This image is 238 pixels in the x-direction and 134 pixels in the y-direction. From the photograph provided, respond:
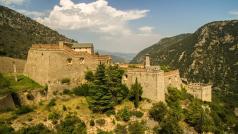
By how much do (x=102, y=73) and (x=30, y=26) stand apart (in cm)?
8750

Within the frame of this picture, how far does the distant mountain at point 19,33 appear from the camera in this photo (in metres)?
93.1

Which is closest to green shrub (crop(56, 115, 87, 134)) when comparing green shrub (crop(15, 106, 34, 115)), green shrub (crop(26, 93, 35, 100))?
green shrub (crop(15, 106, 34, 115))

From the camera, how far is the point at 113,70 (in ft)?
158

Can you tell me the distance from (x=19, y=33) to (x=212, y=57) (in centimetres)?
10722

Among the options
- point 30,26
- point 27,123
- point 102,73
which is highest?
point 30,26

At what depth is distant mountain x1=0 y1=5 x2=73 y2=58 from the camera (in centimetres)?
9312

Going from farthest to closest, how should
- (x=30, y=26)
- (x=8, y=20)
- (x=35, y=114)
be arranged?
(x=30, y=26)
(x=8, y=20)
(x=35, y=114)

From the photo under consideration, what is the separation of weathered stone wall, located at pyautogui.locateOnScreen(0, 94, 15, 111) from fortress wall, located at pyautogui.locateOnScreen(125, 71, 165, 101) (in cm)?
1846

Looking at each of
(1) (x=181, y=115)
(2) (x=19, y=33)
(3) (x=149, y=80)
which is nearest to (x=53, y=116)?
(3) (x=149, y=80)

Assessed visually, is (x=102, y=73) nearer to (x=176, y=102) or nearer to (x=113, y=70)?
(x=113, y=70)

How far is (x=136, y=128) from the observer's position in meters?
41.4

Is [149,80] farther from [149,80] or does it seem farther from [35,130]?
[35,130]

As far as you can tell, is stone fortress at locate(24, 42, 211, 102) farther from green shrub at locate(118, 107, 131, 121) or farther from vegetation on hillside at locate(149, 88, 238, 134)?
green shrub at locate(118, 107, 131, 121)

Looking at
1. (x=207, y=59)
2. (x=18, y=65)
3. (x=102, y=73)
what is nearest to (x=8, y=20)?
(x=18, y=65)
